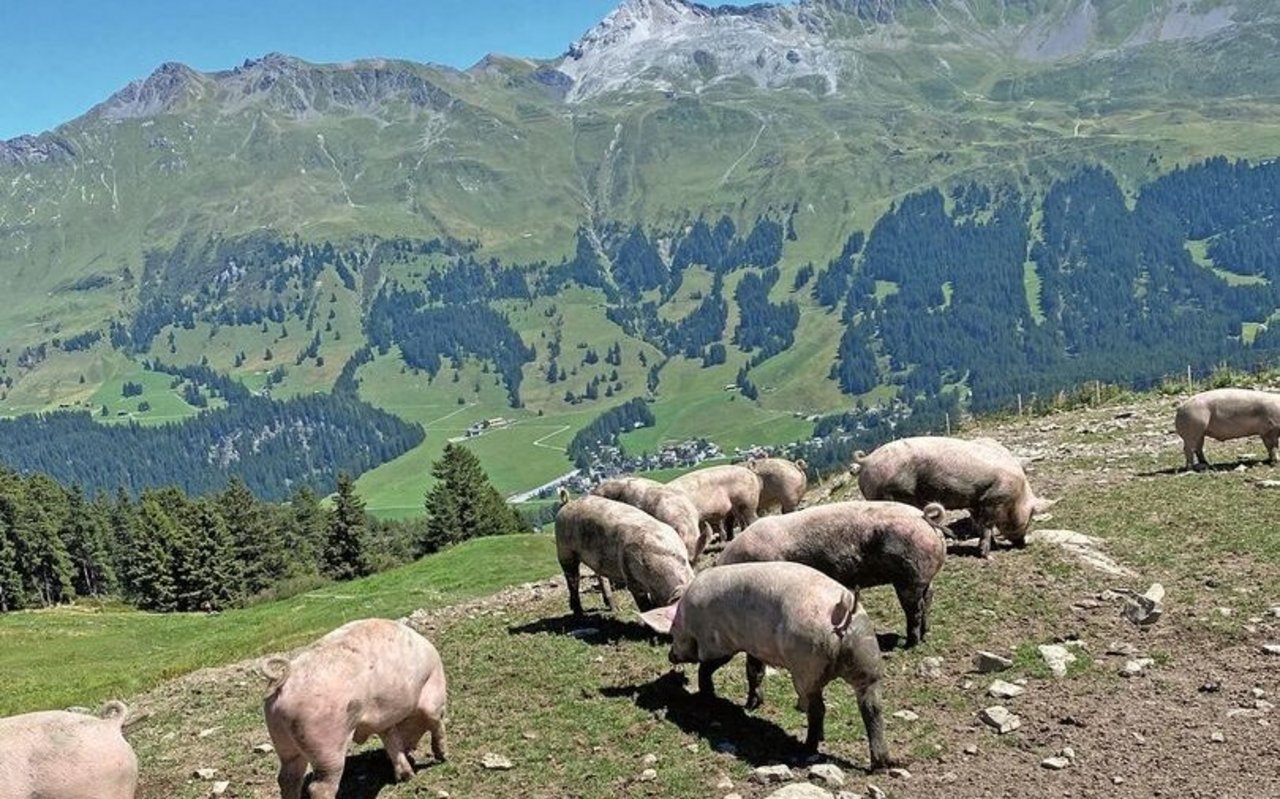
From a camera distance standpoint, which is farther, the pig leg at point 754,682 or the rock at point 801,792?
the pig leg at point 754,682

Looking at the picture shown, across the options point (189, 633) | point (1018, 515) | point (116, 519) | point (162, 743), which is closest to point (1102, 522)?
point (1018, 515)

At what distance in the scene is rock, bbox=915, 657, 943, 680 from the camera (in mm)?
15677

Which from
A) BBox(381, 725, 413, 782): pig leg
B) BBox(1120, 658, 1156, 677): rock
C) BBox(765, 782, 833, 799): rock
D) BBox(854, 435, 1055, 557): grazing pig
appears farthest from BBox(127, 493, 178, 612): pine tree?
BBox(1120, 658, 1156, 677): rock

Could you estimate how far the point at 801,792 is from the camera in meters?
12.1

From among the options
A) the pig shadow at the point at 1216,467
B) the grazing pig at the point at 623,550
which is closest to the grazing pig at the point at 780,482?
the pig shadow at the point at 1216,467

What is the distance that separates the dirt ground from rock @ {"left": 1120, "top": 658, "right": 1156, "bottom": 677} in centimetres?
11

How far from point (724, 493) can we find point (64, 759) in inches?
777

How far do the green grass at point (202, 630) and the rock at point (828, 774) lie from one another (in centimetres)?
1891

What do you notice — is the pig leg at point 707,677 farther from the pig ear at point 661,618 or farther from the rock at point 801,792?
the rock at point 801,792

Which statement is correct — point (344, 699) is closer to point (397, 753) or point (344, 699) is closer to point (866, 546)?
point (397, 753)

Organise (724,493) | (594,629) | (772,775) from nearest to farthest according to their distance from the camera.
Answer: (772,775) < (594,629) < (724,493)

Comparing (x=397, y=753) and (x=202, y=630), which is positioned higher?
(x=397, y=753)

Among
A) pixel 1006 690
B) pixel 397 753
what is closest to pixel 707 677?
pixel 1006 690

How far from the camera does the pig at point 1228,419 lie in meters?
27.9
